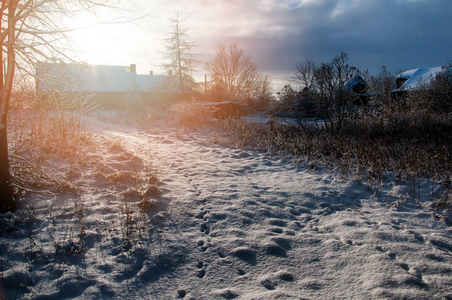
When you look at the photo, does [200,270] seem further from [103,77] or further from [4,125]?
[103,77]

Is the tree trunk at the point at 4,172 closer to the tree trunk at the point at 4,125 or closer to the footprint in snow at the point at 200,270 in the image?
the tree trunk at the point at 4,125

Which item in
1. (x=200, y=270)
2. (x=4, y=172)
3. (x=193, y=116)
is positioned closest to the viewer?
(x=200, y=270)

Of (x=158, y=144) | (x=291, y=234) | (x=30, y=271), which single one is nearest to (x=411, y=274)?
(x=291, y=234)

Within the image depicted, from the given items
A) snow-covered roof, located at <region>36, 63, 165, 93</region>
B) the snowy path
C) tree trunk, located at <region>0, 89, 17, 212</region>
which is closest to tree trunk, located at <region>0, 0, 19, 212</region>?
tree trunk, located at <region>0, 89, 17, 212</region>

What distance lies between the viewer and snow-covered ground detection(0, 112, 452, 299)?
7.32 feet

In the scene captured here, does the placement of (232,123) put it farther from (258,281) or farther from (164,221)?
(258,281)

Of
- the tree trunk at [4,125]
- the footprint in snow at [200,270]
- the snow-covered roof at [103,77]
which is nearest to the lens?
the footprint in snow at [200,270]

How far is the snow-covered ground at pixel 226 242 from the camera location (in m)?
2.23

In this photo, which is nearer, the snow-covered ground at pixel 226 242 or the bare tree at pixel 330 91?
the snow-covered ground at pixel 226 242

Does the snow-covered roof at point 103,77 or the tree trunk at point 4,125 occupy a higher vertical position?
the snow-covered roof at point 103,77

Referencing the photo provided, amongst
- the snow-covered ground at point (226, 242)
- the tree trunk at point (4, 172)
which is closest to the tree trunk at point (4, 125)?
the tree trunk at point (4, 172)

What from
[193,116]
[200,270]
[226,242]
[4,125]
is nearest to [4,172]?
[4,125]

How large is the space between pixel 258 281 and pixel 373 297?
0.92m

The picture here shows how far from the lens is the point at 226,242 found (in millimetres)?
2957
